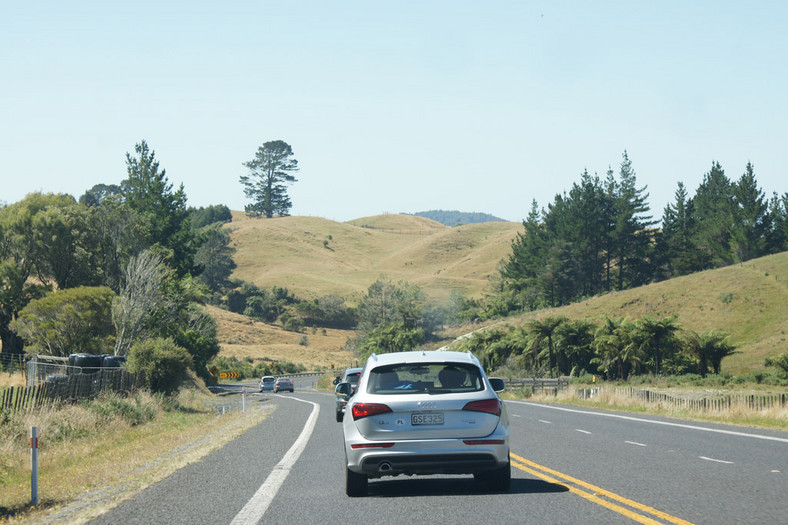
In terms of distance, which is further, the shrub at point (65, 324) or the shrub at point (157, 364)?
the shrub at point (65, 324)

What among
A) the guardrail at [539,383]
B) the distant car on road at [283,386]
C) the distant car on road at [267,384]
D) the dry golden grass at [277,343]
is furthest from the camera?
the dry golden grass at [277,343]

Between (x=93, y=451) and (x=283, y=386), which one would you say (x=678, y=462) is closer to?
(x=93, y=451)

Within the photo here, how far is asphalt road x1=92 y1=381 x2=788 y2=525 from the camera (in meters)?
8.35

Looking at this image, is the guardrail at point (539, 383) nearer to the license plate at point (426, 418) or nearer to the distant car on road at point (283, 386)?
the distant car on road at point (283, 386)

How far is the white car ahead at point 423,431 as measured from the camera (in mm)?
9305

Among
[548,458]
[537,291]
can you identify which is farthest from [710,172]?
[548,458]

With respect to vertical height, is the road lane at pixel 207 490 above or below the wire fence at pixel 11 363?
below

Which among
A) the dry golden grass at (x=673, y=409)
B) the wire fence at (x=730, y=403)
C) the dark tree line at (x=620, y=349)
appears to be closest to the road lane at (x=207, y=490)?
the dry golden grass at (x=673, y=409)

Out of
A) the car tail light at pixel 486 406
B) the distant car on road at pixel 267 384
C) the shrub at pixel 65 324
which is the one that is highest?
the shrub at pixel 65 324

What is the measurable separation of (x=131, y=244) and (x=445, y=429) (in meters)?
59.3

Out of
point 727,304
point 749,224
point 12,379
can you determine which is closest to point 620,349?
point 727,304

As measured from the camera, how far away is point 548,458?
1375cm

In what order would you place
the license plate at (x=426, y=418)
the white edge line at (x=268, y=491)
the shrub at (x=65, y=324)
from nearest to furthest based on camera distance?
the white edge line at (x=268, y=491) < the license plate at (x=426, y=418) < the shrub at (x=65, y=324)

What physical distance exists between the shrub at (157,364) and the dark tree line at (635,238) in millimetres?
67984
